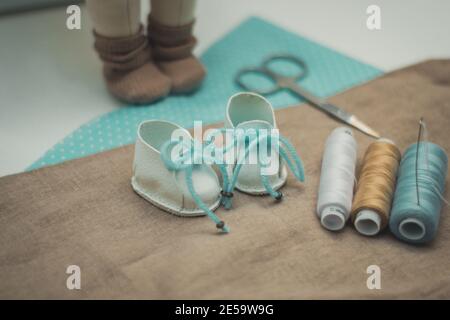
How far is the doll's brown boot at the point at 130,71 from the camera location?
4.02 ft

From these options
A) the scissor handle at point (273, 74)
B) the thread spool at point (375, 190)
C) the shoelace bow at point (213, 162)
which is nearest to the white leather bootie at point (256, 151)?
the shoelace bow at point (213, 162)

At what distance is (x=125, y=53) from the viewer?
124 cm

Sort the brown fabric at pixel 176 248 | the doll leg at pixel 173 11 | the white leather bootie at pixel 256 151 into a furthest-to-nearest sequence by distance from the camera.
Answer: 1. the doll leg at pixel 173 11
2. the white leather bootie at pixel 256 151
3. the brown fabric at pixel 176 248

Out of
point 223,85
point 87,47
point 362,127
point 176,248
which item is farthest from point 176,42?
point 176,248

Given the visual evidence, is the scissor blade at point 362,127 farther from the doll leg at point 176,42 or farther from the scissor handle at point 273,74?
the doll leg at point 176,42

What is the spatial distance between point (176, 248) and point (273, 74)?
21.3 inches

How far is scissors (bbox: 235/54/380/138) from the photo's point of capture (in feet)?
3.77

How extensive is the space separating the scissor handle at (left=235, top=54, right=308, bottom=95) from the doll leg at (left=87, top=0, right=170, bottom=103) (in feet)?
0.55

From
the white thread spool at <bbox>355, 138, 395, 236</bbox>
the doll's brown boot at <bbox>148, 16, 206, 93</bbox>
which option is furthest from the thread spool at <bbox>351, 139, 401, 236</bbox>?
the doll's brown boot at <bbox>148, 16, 206, 93</bbox>

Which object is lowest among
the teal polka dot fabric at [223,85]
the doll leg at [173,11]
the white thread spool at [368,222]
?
the teal polka dot fabric at [223,85]

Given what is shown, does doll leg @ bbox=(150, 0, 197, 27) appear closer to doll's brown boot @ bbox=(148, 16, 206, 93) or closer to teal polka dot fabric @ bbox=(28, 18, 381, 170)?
doll's brown boot @ bbox=(148, 16, 206, 93)

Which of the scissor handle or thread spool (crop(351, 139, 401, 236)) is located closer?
thread spool (crop(351, 139, 401, 236))
